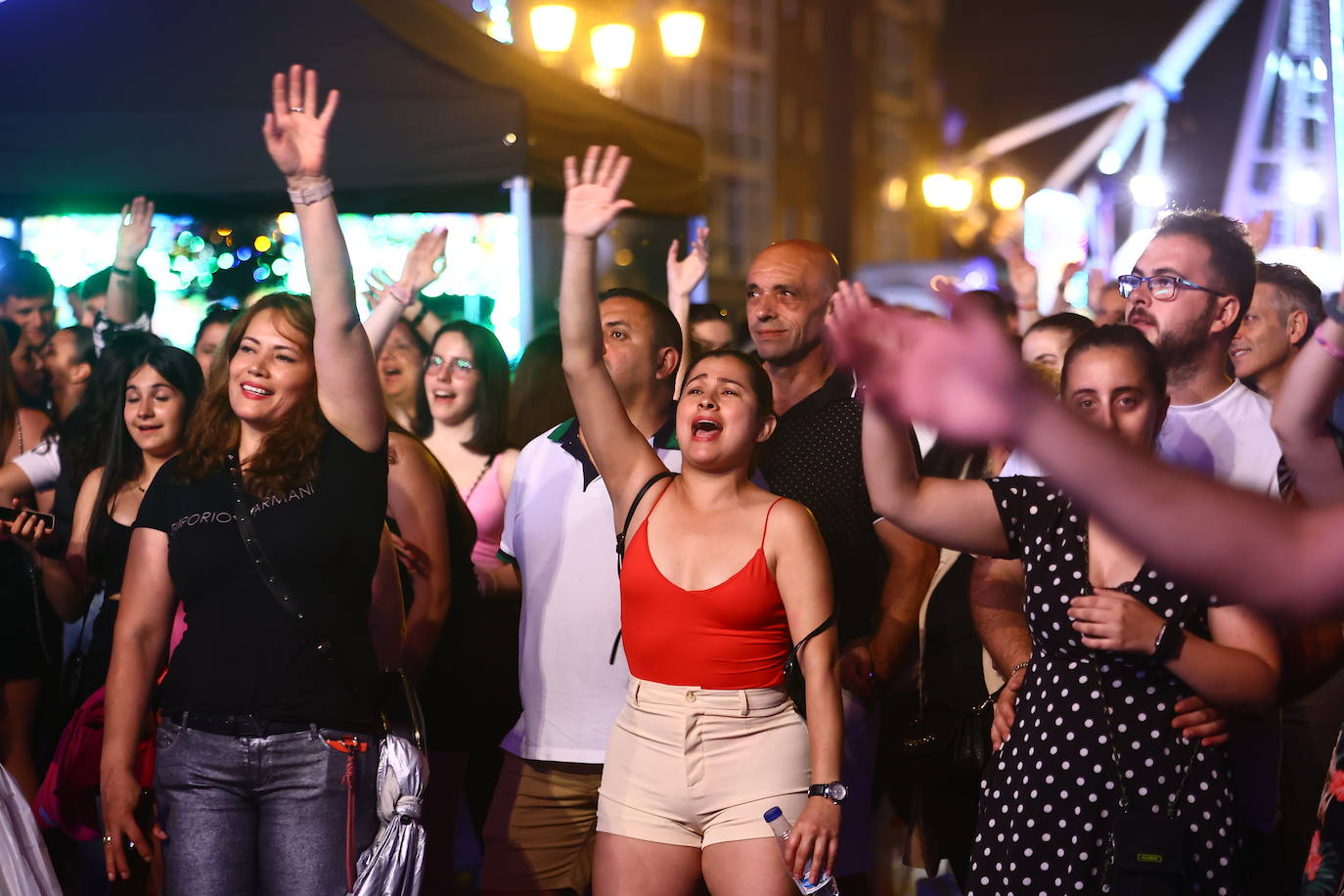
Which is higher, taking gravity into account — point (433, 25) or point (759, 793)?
point (433, 25)

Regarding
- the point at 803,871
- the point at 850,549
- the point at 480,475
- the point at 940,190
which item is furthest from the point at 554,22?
the point at 940,190

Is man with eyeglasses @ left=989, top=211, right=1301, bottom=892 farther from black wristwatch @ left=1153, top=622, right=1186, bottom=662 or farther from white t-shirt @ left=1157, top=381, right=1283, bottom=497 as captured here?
black wristwatch @ left=1153, top=622, right=1186, bottom=662

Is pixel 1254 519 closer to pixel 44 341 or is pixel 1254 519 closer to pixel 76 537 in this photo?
pixel 76 537

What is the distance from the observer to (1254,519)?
4.56 ft

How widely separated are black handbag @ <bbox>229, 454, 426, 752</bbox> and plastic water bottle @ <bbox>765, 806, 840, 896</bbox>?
90 cm

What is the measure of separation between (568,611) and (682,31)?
335 inches

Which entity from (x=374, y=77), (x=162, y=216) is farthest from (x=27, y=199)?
(x=374, y=77)

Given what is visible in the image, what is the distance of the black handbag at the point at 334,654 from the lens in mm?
3188

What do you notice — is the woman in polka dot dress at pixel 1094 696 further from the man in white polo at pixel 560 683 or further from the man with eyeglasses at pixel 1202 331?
the man in white polo at pixel 560 683

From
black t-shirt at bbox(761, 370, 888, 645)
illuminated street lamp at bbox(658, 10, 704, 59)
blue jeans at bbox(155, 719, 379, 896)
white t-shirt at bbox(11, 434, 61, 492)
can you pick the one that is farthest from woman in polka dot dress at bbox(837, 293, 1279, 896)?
illuminated street lamp at bbox(658, 10, 704, 59)

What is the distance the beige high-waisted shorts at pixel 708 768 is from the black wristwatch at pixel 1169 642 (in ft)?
2.89

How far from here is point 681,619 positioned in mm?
3295

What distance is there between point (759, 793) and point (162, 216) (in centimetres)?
676

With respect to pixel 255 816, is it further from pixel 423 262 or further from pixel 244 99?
pixel 244 99
